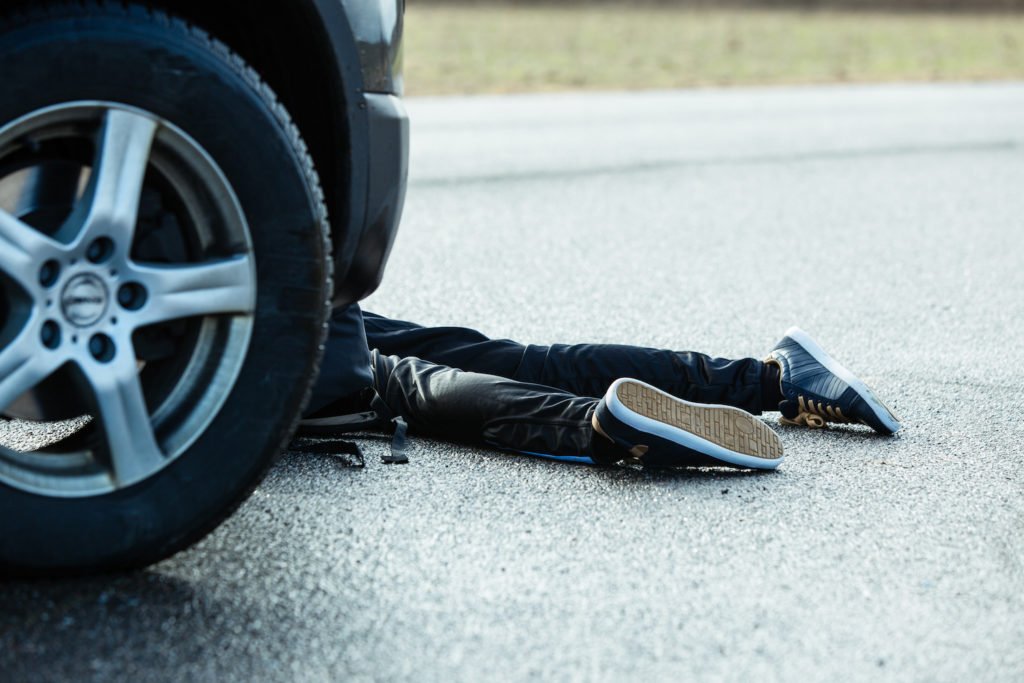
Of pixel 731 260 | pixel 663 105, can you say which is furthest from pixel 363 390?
pixel 663 105

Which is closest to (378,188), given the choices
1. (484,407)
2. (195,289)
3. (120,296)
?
(195,289)

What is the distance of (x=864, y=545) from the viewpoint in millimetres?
3156

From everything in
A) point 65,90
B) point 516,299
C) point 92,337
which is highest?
point 65,90

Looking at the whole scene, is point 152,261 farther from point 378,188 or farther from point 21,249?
point 378,188

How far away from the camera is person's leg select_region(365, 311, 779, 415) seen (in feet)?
13.0

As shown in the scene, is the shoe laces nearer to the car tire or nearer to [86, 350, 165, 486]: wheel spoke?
the car tire

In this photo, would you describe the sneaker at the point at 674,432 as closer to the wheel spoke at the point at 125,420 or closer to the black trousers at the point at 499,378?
the black trousers at the point at 499,378

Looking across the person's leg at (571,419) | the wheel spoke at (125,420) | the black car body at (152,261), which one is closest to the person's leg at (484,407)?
the person's leg at (571,419)

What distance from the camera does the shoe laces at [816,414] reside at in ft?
13.1

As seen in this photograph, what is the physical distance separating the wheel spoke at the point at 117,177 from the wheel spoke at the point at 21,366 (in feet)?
0.74

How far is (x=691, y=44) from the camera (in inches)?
891

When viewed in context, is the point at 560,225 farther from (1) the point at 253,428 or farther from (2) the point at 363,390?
(1) the point at 253,428

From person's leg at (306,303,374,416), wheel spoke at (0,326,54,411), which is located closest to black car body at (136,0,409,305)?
person's leg at (306,303,374,416)

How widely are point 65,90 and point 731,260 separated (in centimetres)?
452
